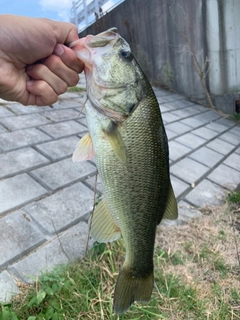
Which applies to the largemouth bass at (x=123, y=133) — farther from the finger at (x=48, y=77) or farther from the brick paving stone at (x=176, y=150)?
the brick paving stone at (x=176, y=150)

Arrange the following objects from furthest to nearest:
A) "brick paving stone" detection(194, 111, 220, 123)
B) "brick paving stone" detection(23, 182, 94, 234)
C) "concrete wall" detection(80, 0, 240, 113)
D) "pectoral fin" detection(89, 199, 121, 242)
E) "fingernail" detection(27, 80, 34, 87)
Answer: "concrete wall" detection(80, 0, 240, 113) → "brick paving stone" detection(194, 111, 220, 123) → "brick paving stone" detection(23, 182, 94, 234) → "fingernail" detection(27, 80, 34, 87) → "pectoral fin" detection(89, 199, 121, 242)

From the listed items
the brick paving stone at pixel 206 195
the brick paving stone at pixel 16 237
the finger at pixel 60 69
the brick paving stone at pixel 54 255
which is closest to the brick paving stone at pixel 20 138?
the brick paving stone at pixel 16 237

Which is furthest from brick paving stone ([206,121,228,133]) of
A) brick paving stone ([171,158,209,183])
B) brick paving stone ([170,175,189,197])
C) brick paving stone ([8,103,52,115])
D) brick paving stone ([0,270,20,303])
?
brick paving stone ([0,270,20,303])

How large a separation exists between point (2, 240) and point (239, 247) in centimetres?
214

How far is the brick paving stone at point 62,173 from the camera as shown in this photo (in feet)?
11.4

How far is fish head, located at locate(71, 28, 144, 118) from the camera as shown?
1.42m

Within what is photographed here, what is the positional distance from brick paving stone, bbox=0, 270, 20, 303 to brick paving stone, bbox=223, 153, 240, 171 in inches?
147

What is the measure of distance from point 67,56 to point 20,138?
8.89ft

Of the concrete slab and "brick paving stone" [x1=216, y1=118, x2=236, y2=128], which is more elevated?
the concrete slab

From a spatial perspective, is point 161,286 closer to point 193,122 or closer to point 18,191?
point 18,191

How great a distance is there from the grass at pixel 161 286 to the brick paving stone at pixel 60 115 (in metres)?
2.60

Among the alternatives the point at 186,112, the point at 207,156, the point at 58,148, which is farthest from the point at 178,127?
the point at 58,148

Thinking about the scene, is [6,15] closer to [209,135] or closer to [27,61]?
[27,61]

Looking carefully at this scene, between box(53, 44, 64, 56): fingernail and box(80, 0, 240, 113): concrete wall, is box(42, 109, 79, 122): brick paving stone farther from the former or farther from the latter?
box(80, 0, 240, 113): concrete wall
